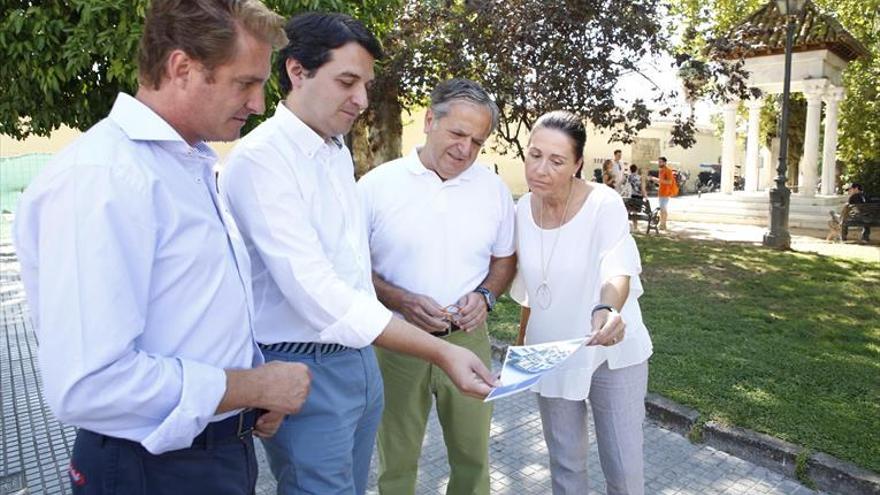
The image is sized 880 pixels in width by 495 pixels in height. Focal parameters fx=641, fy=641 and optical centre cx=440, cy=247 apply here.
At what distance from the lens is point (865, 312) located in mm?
7250

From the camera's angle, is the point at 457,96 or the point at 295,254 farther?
the point at 457,96

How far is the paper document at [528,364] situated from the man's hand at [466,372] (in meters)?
0.05

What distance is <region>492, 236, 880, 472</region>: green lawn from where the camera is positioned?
414cm

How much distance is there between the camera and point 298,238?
Answer: 6.05ft

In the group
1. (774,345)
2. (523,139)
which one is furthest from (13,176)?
(774,345)

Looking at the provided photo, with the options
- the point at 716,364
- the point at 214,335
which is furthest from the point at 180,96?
the point at 716,364

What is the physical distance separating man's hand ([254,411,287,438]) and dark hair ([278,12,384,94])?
104 centimetres

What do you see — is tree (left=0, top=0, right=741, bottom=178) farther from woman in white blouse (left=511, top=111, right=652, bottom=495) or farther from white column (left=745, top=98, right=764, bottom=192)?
white column (left=745, top=98, right=764, bottom=192)

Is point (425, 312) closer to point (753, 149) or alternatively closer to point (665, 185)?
point (665, 185)

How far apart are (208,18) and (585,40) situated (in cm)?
800

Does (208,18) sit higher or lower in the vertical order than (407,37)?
lower

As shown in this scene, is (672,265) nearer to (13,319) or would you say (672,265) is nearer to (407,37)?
(407,37)

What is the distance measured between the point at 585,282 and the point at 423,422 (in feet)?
3.05

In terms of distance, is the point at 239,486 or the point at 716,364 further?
the point at 716,364
